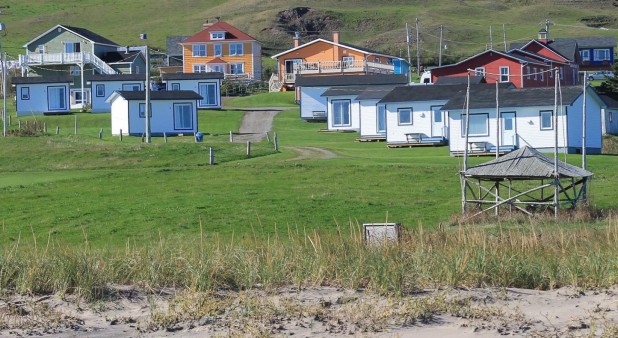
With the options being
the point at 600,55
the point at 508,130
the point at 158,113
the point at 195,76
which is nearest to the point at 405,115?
the point at 508,130

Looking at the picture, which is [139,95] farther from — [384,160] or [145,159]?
[384,160]

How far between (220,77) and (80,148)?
1280 inches

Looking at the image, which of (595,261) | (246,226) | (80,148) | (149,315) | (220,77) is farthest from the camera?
(220,77)

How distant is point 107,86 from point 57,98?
365 cm

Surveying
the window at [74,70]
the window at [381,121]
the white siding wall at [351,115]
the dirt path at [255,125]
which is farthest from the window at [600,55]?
the window at [381,121]

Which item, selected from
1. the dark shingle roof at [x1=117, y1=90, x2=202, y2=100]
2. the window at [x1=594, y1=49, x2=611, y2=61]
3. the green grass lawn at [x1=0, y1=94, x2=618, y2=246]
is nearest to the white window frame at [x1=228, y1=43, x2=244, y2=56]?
the window at [x1=594, y1=49, x2=611, y2=61]

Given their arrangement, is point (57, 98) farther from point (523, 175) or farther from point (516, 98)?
point (523, 175)

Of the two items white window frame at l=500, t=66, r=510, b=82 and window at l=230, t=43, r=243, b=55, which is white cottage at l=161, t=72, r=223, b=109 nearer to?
white window frame at l=500, t=66, r=510, b=82

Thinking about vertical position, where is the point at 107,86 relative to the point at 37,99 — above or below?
above

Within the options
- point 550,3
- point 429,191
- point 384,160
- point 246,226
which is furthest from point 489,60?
point 550,3

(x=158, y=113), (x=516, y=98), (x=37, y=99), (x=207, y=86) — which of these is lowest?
(x=158, y=113)

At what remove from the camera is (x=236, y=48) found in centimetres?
10831

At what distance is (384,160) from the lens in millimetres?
49438

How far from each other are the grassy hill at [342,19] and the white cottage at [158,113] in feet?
200
